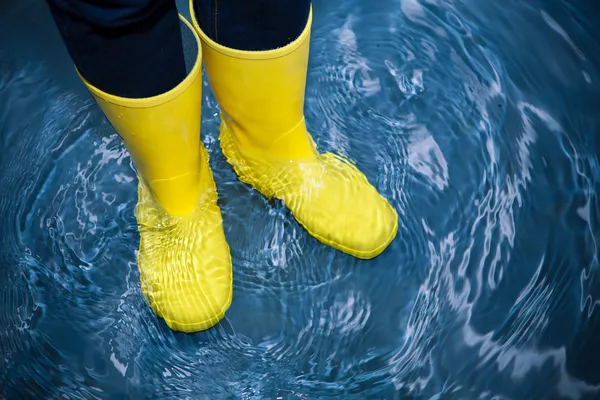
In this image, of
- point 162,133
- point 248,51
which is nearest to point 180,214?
point 162,133

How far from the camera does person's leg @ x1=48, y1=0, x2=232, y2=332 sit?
615mm

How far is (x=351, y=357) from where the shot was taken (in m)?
0.85

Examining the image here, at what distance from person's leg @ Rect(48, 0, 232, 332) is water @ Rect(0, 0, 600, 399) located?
5cm

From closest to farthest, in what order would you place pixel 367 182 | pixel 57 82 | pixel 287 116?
1. pixel 287 116
2. pixel 367 182
3. pixel 57 82

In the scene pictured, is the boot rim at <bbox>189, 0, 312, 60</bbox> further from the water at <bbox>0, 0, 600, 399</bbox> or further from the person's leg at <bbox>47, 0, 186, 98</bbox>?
the water at <bbox>0, 0, 600, 399</bbox>

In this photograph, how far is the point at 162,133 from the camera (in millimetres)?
733

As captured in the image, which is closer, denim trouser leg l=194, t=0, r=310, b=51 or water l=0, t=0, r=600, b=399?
denim trouser leg l=194, t=0, r=310, b=51

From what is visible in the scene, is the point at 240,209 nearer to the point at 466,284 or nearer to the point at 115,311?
the point at 115,311

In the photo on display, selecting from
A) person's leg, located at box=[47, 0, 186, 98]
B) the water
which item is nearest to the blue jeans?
person's leg, located at box=[47, 0, 186, 98]

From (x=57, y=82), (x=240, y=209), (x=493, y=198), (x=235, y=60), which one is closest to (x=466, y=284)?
(x=493, y=198)

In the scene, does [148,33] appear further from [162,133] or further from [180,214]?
[180,214]

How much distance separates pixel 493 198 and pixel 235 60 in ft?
1.53

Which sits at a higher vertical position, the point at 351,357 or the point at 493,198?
the point at 493,198

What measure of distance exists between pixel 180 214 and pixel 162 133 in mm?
161
